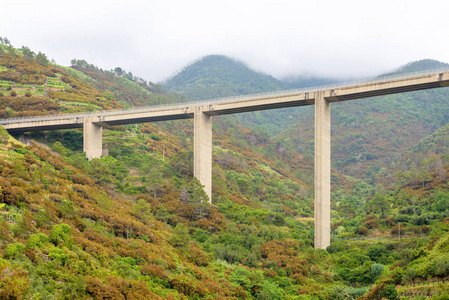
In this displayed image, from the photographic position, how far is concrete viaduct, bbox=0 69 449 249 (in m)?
41.5

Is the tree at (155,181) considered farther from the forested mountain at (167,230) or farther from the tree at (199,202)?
the tree at (199,202)

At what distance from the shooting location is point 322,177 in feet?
141

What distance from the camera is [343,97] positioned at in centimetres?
4403

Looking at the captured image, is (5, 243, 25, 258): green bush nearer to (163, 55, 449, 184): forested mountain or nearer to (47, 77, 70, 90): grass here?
(47, 77, 70, 90): grass

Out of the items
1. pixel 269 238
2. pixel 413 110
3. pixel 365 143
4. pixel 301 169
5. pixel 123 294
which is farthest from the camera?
pixel 413 110

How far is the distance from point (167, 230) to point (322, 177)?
14195mm

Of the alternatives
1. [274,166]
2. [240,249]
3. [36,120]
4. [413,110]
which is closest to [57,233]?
[240,249]

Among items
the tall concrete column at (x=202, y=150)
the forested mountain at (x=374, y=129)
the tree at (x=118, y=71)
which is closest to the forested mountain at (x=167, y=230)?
the tall concrete column at (x=202, y=150)

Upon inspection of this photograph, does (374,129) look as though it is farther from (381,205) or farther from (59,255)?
(59,255)

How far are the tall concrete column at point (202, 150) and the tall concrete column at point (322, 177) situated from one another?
1226cm

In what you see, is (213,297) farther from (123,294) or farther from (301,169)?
(301,169)

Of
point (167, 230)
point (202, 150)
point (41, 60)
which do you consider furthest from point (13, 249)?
point (41, 60)

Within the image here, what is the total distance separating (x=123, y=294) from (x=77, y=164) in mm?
25045

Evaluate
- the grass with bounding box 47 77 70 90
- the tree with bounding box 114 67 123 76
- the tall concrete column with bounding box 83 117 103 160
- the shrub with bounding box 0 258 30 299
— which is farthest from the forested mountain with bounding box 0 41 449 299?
the tree with bounding box 114 67 123 76
